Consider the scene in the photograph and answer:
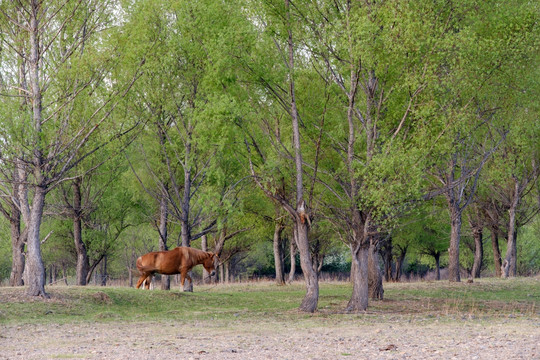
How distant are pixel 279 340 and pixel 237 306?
1136 cm

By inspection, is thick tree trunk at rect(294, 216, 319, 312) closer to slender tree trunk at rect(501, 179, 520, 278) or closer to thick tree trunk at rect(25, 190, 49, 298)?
thick tree trunk at rect(25, 190, 49, 298)

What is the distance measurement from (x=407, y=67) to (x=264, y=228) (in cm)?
2191

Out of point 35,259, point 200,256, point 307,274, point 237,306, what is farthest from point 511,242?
point 35,259

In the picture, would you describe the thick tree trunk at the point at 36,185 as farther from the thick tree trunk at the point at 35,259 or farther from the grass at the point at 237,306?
the grass at the point at 237,306

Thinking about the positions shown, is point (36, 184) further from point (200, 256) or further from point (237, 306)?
point (237, 306)

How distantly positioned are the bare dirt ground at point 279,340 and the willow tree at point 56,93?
22.8ft

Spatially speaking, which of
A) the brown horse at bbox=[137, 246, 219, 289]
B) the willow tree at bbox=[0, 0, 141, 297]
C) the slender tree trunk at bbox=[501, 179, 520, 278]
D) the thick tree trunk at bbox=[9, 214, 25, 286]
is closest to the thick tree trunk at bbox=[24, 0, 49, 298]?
the willow tree at bbox=[0, 0, 141, 297]

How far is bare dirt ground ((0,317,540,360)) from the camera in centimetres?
1020

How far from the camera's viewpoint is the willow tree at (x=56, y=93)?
856 inches

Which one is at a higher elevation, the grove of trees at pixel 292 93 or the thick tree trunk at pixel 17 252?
the grove of trees at pixel 292 93

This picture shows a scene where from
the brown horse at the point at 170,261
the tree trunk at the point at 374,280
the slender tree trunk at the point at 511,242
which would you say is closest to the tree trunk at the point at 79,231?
the brown horse at the point at 170,261

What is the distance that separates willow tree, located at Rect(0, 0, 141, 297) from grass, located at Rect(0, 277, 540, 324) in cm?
195

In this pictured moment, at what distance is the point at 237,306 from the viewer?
78.0ft

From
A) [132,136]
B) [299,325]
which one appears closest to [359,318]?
[299,325]
